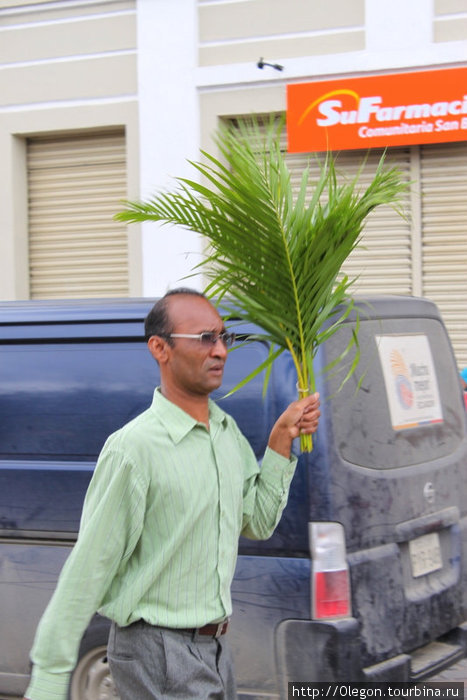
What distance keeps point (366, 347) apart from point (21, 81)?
29.5 ft

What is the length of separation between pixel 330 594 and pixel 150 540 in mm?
1345

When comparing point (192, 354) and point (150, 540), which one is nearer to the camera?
point (150, 540)

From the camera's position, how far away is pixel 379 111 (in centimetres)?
1045

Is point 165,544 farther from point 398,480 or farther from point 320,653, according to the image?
point 398,480

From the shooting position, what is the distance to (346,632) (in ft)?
12.4

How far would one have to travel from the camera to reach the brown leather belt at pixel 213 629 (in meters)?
2.65

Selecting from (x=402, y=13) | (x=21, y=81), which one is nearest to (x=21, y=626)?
(x=402, y=13)

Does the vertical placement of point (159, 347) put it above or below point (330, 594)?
above

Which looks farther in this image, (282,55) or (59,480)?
(282,55)

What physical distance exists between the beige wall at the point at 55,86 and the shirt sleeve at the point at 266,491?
881cm

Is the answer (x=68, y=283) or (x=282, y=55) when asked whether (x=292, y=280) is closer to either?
(x=282, y=55)

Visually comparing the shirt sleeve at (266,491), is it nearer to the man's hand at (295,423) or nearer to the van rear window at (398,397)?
the man's hand at (295,423)

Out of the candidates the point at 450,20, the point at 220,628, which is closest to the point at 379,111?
the point at 450,20

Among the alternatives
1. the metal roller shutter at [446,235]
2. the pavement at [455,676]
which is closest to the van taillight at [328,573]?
the pavement at [455,676]
